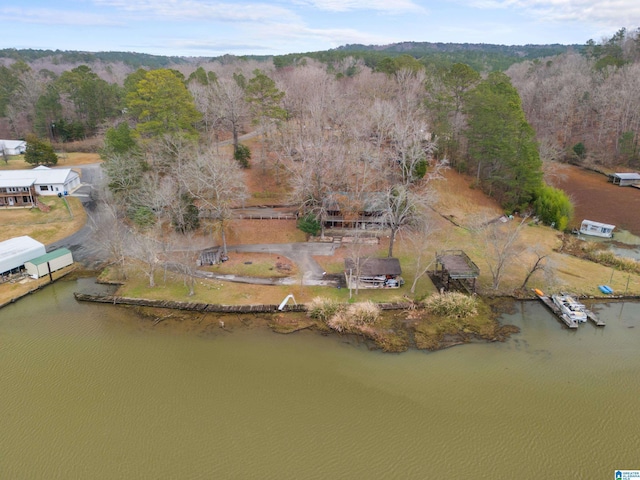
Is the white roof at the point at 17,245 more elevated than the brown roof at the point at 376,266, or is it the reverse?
the white roof at the point at 17,245

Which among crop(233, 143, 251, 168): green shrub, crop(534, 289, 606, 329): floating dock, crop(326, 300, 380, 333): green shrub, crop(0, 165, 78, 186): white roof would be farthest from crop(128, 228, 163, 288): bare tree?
crop(534, 289, 606, 329): floating dock

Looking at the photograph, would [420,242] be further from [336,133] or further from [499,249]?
[336,133]

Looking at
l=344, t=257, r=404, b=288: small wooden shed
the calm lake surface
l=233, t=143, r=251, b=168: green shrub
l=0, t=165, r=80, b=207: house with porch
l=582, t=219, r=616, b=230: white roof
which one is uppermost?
l=233, t=143, r=251, b=168: green shrub

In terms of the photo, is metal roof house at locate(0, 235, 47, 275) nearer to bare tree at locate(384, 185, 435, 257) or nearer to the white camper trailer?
bare tree at locate(384, 185, 435, 257)

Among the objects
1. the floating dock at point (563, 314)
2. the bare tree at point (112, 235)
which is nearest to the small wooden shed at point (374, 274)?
the floating dock at point (563, 314)

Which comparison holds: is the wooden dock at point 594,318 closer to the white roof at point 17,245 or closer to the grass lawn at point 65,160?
the white roof at point 17,245

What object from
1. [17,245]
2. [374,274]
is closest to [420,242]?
[374,274]
